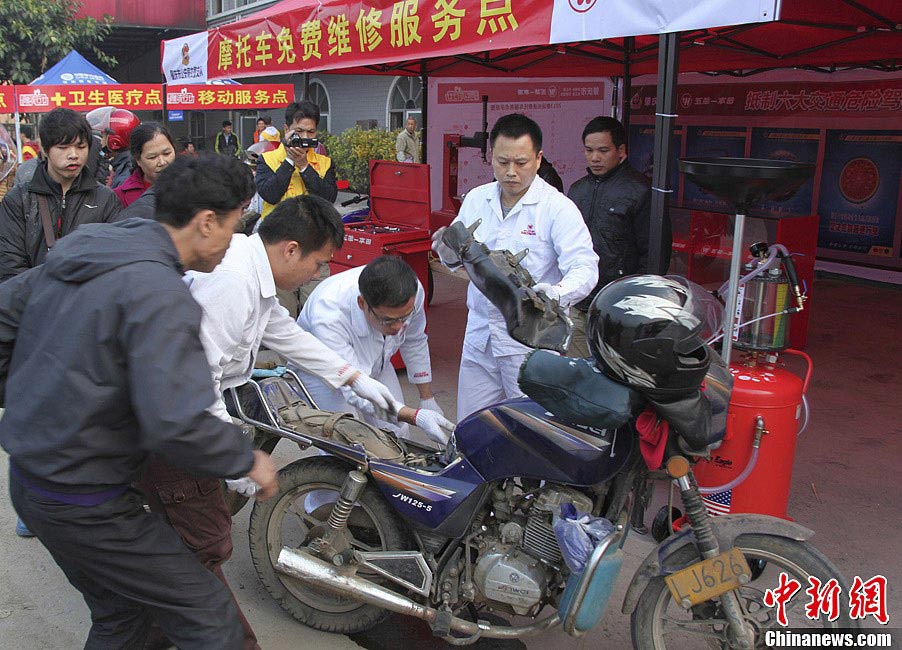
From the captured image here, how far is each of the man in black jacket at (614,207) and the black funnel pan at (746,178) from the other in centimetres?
96

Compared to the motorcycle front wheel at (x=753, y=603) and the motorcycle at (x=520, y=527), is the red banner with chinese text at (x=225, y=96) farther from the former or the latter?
the motorcycle front wheel at (x=753, y=603)

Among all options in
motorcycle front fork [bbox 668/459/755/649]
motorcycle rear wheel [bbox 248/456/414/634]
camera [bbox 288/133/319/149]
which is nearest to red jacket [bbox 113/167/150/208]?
camera [bbox 288/133/319/149]

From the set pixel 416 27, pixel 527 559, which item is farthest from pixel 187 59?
pixel 527 559

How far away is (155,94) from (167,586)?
14127 mm

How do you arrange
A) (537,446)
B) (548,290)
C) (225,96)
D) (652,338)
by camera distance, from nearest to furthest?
(652,338) < (537,446) < (548,290) < (225,96)

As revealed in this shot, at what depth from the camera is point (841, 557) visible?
3.29 m

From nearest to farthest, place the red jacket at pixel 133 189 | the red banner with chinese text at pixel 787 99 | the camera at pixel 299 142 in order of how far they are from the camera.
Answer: the red jacket at pixel 133 189, the camera at pixel 299 142, the red banner with chinese text at pixel 787 99

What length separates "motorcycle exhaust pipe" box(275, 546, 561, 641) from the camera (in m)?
2.47

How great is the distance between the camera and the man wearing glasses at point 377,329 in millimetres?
2988

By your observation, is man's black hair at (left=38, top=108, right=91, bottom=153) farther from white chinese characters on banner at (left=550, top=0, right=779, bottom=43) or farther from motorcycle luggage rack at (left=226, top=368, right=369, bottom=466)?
white chinese characters on banner at (left=550, top=0, right=779, bottom=43)

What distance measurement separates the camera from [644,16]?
345 cm

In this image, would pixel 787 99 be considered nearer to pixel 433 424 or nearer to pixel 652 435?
pixel 433 424

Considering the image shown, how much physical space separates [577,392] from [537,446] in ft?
0.80

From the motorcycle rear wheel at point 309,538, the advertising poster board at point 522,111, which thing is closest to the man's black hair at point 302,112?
the motorcycle rear wheel at point 309,538
